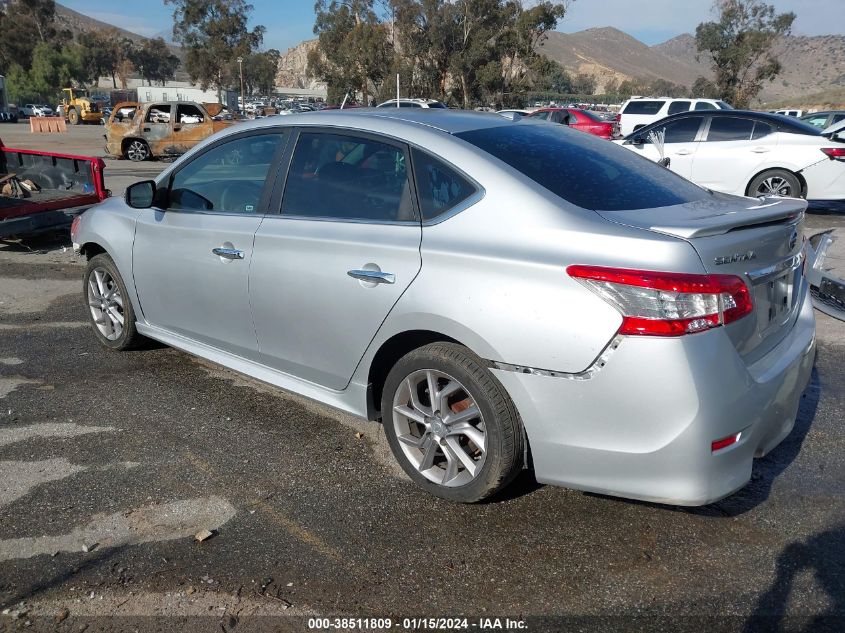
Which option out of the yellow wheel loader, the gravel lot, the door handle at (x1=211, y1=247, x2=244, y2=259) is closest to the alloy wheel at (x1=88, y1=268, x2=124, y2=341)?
the gravel lot

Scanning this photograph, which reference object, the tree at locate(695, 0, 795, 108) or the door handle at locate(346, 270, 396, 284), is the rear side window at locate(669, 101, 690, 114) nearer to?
the door handle at locate(346, 270, 396, 284)

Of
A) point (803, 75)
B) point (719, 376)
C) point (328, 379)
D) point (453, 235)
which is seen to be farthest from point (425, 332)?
point (803, 75)

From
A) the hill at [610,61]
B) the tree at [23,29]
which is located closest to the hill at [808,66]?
the hill at [610,61]

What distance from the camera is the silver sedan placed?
2.54 meters

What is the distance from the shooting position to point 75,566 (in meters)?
2.78

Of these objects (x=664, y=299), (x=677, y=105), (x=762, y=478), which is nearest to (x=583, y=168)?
(x=664, y=299)

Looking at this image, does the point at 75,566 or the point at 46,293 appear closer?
the point at 75,566

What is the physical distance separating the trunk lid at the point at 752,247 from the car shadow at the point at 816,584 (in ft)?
2.70

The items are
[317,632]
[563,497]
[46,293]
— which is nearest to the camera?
[317,632]

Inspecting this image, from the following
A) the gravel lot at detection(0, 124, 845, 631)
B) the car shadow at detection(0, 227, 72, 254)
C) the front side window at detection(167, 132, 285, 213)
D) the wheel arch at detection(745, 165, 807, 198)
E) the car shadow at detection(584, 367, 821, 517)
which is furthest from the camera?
the wheel arch at detection(745, 165, 807, 198)

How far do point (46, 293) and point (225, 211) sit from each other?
3831 mm

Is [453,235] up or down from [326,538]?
up

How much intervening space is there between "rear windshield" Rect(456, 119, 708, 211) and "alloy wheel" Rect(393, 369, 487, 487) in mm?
963

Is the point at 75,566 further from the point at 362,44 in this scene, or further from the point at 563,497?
the point at 362,44
